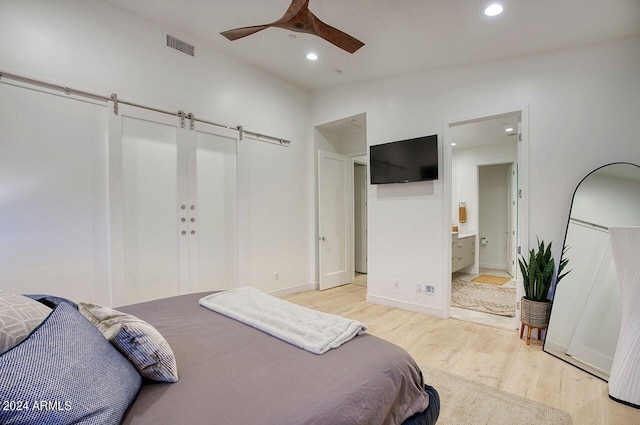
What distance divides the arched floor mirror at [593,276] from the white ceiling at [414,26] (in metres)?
1.26

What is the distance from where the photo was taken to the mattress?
0.91 m

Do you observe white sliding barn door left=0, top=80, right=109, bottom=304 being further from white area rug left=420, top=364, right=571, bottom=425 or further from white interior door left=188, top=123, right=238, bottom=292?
white area rug left=420, top=364, right=571, bottom=425

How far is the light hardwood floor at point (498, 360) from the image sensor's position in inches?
75.1

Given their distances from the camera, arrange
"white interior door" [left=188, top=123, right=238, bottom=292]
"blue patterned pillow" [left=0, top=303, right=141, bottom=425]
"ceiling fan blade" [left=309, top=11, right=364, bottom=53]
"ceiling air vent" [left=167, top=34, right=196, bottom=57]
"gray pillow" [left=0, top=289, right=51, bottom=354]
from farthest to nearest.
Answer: "white interior door" [left=188, top=123, right=238, bottom=292] → "ceiling air vent" [left=167, top=34, right=196, bottom=57] → "ceiling fan blade" [left=309, top=11, right=364, bottom=53] → "gray pillow" [left=0, top=289, right=51, bottom=354] → "blue patterned pillow" [left=0, top=303, right=141, bottom=425]

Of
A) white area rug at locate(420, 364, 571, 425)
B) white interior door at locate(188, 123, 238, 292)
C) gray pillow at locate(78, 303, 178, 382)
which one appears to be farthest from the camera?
white interior door at locate(188, 123, 238, 292)

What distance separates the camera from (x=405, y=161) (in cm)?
372

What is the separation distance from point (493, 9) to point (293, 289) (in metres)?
3.88

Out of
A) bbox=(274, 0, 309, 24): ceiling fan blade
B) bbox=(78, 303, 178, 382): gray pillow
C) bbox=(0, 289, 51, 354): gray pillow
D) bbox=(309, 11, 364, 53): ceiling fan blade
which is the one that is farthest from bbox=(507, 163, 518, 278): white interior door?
bbox=(0, 289, 51, 354): gray pillow

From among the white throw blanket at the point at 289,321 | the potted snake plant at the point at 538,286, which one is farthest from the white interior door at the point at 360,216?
the white throw blanket at the point at 289,321

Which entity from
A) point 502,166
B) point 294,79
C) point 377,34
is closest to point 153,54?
point 294,79

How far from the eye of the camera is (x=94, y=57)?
2680mm

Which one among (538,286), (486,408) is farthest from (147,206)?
(538,286)

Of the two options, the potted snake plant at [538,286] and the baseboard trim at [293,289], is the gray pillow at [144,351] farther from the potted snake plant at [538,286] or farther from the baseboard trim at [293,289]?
the baseboard trim at [293,289]

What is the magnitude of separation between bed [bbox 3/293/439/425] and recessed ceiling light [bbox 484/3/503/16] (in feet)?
8.98
